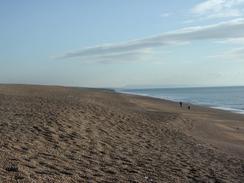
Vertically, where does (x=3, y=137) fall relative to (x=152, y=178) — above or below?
above

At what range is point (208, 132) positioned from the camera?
819 inches

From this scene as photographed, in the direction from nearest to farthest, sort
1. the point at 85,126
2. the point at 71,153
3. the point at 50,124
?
the point at 71,153
the point at 50,124
the point at 85,126

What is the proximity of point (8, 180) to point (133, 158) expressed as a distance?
14.1 ft

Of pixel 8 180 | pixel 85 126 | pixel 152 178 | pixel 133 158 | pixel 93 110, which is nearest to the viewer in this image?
pixel 8 180

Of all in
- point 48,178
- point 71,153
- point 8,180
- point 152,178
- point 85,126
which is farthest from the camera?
point 85,126

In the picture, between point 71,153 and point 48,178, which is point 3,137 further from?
point 48,178

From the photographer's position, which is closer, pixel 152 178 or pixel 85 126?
pixel 152 178

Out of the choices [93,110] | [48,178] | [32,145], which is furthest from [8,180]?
[93,110]

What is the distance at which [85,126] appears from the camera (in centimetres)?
1502

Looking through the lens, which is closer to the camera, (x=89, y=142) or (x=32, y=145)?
(x=32, y=145)

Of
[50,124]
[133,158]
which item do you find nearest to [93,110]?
[50,124]

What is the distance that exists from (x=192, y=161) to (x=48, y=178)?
16.7 feet

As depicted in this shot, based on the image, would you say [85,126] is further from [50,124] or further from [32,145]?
[32,145]

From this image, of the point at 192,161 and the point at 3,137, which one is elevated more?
the point at 3,137
